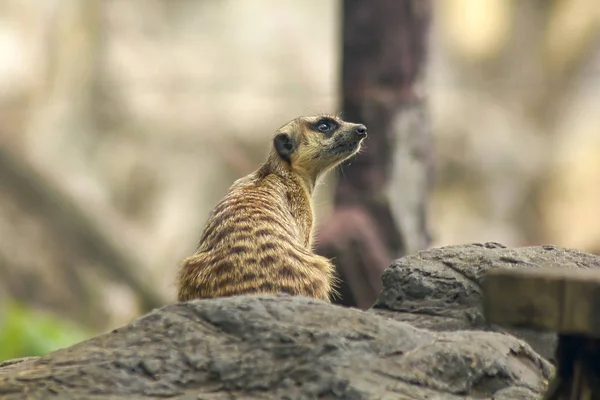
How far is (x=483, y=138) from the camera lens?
1116 cm

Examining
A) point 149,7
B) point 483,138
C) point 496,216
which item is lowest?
point 496,216

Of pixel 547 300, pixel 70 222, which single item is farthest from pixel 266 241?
pixel 70 222

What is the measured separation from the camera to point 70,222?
938cm

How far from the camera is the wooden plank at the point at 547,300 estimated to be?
201 cm

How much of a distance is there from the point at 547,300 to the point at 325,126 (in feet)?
8.40

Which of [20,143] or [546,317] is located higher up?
[20,143]

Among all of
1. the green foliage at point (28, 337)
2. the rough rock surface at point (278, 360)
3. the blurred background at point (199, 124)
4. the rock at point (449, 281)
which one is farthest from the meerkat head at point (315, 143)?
the blurred background at point (199, 124)

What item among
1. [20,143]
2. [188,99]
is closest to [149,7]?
[188,99]

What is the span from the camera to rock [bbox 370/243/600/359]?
2.84m

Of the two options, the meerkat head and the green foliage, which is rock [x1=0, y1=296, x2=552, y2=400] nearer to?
the meerkat head

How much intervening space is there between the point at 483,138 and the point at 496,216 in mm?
944

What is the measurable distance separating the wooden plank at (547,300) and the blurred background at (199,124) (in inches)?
270

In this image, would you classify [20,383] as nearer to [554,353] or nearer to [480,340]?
[480,340]

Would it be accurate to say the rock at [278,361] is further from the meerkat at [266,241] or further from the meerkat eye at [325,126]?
the meerkat eye at [325,126]
